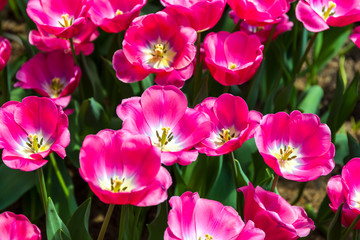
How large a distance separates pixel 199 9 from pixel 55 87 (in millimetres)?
592

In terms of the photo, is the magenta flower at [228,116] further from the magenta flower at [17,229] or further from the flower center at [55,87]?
the flower center at [55,87]

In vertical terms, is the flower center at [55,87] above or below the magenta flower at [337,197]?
below

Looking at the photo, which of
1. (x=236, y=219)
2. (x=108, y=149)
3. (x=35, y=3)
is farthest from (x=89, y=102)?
(x=236, y=219)

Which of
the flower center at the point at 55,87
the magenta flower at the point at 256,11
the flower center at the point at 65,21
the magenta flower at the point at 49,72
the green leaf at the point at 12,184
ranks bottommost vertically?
the green leaf at the point at 12,184

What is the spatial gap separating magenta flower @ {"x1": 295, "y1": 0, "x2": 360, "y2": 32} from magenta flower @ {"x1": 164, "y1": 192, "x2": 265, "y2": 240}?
64 centimetres

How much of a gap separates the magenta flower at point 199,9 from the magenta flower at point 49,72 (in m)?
0.42

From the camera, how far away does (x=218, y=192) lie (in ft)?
5.57

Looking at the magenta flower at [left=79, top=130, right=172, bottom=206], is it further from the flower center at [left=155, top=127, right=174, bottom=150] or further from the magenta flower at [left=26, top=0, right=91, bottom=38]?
the magenta flower at [left=26, top=0, right=91, bottom=38]

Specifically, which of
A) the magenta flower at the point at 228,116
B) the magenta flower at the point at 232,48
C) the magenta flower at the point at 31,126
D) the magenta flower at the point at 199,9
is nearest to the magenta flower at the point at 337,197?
the magenta flower at the point at 228,116

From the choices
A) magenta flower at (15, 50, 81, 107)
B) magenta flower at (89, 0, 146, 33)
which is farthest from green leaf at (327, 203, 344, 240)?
magenta flower at (15, 50, 81, 107)

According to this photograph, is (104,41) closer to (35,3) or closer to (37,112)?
(35,3)

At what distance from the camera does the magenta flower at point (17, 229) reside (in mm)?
1232

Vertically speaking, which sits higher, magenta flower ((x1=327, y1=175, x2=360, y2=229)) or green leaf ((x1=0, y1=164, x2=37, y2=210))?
magenta flower ((x1=327, y1=175, x2=360, y2=229))

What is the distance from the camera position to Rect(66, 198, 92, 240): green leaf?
4.65ft
